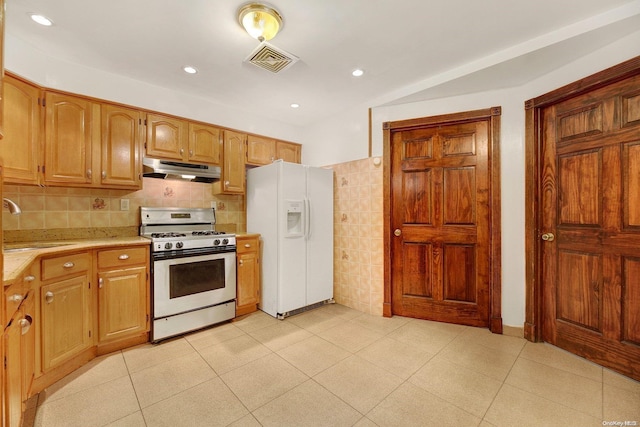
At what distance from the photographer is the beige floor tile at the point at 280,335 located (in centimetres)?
237

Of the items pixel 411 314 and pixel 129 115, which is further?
pixel 411 314

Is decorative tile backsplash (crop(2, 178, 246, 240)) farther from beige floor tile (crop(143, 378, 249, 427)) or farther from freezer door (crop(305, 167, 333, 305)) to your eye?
beige floor tile (crop(143, 378, 249, 427))

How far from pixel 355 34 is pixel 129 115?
2159mm

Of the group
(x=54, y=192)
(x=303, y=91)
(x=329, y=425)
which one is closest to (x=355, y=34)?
(x=303, y=91)

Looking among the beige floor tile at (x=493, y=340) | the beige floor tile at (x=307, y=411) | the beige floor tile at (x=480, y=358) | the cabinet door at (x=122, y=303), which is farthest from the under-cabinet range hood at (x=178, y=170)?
the beige floor tile at (x=493, y=340)

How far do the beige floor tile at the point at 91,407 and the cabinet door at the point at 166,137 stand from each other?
6.46 feet

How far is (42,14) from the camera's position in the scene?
176 centimetres

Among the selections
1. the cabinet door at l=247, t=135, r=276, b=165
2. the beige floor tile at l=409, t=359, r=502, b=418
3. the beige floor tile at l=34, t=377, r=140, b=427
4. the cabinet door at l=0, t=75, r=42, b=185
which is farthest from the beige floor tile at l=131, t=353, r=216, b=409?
the cabinet door at l=247, t=135, r=276, b=165

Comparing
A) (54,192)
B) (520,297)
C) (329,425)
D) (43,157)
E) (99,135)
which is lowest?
(329,425)

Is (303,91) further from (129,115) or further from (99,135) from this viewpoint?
(99,135)

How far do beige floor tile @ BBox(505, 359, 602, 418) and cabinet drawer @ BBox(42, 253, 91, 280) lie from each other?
3.09 meters

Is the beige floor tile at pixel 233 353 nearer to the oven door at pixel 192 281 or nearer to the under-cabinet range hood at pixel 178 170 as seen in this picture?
the oven door at pixel 192 281

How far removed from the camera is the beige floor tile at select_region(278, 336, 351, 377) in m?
2.02

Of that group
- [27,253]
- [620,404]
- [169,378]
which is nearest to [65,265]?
[27,253]
